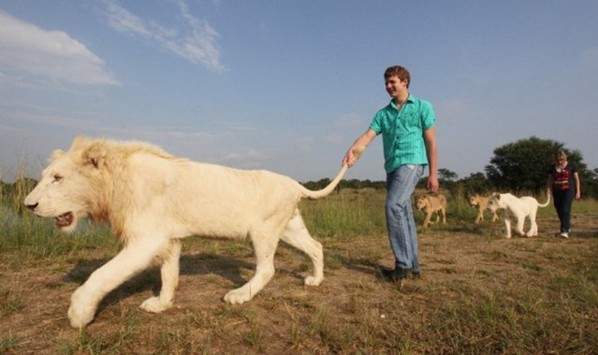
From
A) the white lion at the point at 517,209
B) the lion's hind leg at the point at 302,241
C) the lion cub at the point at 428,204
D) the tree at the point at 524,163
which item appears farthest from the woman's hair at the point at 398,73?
→ the tree at the point at 524,163

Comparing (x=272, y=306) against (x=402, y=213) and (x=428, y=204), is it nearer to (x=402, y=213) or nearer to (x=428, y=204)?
(x=402, y=213)

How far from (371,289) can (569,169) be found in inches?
306

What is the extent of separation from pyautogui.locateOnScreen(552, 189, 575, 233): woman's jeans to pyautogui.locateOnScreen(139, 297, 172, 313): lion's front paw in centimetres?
896

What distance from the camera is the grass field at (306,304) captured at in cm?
252

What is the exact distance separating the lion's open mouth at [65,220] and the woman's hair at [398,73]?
11.5 ft

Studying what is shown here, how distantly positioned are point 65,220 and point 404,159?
3.37 m

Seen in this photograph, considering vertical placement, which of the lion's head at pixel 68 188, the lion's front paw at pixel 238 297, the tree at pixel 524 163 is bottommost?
the lion's front paw at pixel 238 297

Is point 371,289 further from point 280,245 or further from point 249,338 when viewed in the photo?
point 280,245

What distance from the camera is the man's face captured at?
14.6ft

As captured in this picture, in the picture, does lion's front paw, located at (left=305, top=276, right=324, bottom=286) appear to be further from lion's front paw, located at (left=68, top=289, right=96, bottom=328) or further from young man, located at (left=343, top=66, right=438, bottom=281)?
lion's front paw, located at (left=68, top=289, right=96, bottom=328)

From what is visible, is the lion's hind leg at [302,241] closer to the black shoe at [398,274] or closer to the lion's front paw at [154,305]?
the black shoe at [398,274]

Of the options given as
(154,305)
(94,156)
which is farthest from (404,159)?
(94,156)

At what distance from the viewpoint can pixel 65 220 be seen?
3186 mm

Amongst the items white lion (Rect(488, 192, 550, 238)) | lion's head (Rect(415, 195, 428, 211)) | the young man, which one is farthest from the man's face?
lion's head (Rect(415, 195, 428, 211))
